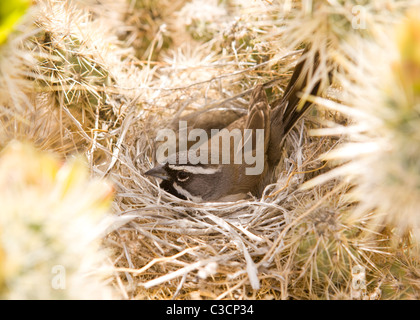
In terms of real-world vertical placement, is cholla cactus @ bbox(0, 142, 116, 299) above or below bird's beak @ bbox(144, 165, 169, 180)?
below

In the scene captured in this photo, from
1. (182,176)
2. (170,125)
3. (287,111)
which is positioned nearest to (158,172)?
(182,176)

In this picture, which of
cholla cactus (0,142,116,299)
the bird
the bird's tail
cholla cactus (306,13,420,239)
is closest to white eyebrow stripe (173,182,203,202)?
the bird

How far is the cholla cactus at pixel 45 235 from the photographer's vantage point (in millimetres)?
1479

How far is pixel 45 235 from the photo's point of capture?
1.57 meters

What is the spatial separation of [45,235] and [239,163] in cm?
237

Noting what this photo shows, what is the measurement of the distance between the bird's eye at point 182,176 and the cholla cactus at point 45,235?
65.7 inches

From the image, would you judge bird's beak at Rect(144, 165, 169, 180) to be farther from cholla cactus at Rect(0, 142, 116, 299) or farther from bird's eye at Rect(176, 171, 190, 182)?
cholla cactus at Rect(0, 142, 116, 299)

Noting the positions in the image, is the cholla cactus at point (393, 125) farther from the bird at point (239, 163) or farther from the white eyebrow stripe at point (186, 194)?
the white eyebrow stripe at point (186, 194)

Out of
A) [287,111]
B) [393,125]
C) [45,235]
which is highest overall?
[287,111]

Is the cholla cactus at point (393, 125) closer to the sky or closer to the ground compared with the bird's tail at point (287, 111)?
closer to the ground

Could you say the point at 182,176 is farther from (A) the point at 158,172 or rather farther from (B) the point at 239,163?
(B) the point at 239,163

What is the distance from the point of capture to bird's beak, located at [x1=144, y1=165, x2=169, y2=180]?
3.37 m

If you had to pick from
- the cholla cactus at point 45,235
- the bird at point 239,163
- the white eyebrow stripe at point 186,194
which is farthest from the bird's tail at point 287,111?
the cholla cactus at point 45,235
